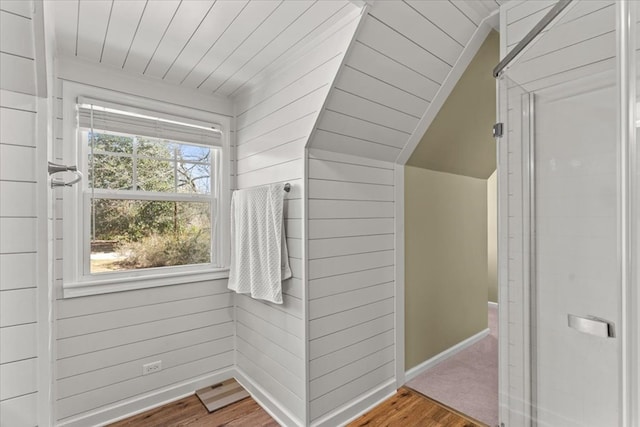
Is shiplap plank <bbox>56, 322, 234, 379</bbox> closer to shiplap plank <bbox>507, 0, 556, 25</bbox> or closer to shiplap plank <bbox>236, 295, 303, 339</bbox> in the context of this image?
shiplap plank <bbox>236, 295, 303, 339</bbox>

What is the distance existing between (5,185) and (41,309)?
346 millimetres

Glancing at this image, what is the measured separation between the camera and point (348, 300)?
6.30 feet

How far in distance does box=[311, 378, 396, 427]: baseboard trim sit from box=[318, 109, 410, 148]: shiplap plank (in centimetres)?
162

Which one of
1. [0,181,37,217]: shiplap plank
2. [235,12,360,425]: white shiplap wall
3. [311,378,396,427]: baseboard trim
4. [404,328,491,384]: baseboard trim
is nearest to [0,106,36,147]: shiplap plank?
[0,181,37,217]: shiplap plank

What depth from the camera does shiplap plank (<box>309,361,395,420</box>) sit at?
5.82ft

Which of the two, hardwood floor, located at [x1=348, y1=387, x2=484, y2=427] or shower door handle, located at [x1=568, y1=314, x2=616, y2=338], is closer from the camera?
shower door handle, located at [x1=568, y1=314, x2=616, y2=338]

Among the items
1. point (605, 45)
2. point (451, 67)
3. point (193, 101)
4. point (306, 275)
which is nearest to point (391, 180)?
point (451, 67)

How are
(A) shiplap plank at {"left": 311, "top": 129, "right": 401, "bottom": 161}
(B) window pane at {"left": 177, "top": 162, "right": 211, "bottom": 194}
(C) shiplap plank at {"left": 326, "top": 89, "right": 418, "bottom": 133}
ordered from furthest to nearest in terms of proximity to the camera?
1. (B) window pane at {"left": 177, "top": 162, "right": 211, "bottom": 194}
2. (A) shiplap plank at {"left": 311, "top": 129, "right": 401, "bottom": 161}
3. (C) shiplap plank at {"left": 326, "top": 89, "right": 418, "bottom": 133}

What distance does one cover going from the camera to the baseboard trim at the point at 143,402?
1.82m

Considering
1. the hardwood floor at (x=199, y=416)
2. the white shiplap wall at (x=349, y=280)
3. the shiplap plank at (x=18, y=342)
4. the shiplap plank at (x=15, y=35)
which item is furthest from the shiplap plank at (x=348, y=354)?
the shiplap plank at (x=15, y=35)

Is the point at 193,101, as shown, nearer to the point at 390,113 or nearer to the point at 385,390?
the point at 390,113

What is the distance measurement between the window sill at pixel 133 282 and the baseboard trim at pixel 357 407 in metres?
1.16

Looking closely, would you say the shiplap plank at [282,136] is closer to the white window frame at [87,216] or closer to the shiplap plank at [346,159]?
the shiplap plank at [346,159]

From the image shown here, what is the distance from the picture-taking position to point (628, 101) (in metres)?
0.80
